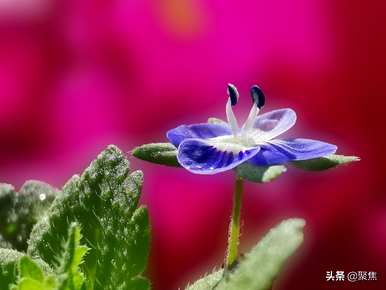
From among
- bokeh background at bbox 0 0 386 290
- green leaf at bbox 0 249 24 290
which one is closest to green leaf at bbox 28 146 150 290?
green leaf at bbox 0 249 24 290

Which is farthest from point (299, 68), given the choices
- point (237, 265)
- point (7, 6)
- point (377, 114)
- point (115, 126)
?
point (237, 265)

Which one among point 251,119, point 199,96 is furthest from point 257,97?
point 199,96

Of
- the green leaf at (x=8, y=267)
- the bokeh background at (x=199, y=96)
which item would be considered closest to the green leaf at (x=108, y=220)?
the green leaf at (x=8, y=267)

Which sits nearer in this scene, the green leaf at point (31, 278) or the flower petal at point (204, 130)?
the green leaf at point (31, 278)

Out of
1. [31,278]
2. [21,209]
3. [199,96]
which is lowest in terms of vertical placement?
[31,278]

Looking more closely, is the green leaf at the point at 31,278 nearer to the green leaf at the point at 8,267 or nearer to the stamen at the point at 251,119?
the green leaf at the point at 8,267

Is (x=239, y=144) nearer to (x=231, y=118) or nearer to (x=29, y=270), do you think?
(x=231, y=118)

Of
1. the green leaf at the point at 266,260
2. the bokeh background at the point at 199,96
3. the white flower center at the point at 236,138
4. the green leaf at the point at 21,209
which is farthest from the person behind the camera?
the bokeh background at the point at 199,96
